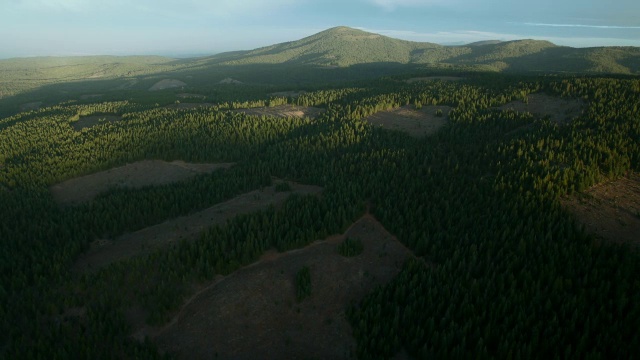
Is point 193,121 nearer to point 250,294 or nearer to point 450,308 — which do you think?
point 250,294

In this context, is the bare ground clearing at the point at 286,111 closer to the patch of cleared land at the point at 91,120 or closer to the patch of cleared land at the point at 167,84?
the patch of cleared land at the point at 91,120

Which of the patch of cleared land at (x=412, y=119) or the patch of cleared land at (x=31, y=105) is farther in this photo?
the patch of cleared land at (x=31, y=105)

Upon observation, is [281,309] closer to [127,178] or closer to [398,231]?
[398,231]

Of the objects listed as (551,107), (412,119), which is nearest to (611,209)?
(551,107)

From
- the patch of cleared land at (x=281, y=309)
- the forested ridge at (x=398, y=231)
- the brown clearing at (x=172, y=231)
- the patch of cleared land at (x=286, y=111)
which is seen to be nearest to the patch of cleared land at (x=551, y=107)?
the forested ridge at (x=398, y=231)

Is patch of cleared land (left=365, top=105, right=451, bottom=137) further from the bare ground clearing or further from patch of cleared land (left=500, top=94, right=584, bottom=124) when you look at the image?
the bare ground clearing

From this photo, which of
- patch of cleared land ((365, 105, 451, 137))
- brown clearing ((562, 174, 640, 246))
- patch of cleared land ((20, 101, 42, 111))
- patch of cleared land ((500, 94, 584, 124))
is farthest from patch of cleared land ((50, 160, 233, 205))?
patch of cleared land ((20, 101, 42, 111))
